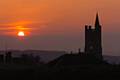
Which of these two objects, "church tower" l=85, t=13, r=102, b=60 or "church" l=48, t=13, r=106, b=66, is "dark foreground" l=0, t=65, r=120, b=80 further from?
"church tower" l=85, t=13, r=102, b=60

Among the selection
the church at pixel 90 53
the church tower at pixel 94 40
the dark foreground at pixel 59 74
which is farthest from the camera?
the church tower at pixel 94 40

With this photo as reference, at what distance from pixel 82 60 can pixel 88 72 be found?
22285mm

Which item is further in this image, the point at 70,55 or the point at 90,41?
the point at 90,41

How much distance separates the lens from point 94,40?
12431cm

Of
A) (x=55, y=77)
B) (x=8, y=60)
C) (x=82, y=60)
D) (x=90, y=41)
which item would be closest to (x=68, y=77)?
(x=55, y=77)

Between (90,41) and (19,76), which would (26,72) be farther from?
(90,41)

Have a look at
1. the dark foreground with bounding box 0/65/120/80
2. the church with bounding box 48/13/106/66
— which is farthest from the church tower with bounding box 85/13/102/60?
the dark foreground with bounding box 0/65/120/80

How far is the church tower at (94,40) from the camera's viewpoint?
116 m

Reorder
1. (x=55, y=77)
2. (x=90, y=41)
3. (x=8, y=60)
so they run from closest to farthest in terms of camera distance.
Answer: (x=55, y=77), (x=8, y=60), (x=90, y=41)

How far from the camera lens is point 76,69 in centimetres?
5731

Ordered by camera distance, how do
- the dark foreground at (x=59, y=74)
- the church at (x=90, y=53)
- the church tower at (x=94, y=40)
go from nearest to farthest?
the dark foreground at (x=59, y=74), the church at (x=90, y=53), the church tower at (x=94, y=40)

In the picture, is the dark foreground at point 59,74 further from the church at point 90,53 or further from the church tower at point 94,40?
the church tower at point 94,40

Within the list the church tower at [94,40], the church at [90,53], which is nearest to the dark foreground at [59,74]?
the church at [90,53]

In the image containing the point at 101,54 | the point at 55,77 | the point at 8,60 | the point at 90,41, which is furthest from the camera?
the point at 90,41
